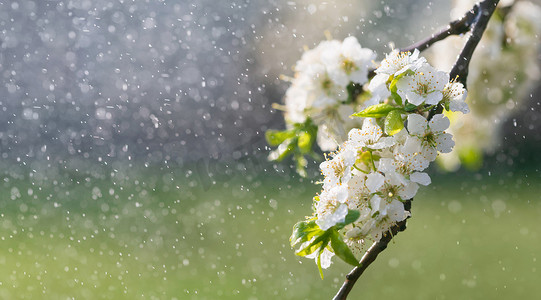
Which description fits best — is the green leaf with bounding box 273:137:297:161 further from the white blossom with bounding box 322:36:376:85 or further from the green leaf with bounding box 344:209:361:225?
the green leaf with bounding box 344:209:361:225

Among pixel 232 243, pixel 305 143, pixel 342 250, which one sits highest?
pixel 342 250

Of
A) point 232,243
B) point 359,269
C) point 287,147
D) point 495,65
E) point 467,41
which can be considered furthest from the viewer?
point 232,243

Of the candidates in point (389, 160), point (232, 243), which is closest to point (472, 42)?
point (389, 160)

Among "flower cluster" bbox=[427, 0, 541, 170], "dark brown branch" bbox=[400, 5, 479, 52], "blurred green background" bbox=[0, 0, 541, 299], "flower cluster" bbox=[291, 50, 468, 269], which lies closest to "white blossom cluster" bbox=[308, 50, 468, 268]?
"flower cluster" bbox=[291, 50, 468, 269]

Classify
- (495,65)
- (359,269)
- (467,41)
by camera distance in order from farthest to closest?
(495,65)
(467,41)
(359,269)

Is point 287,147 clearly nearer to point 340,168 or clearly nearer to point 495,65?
point 340,168

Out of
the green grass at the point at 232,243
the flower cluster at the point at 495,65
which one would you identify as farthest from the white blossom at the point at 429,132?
the green grass at the point at 232,243
